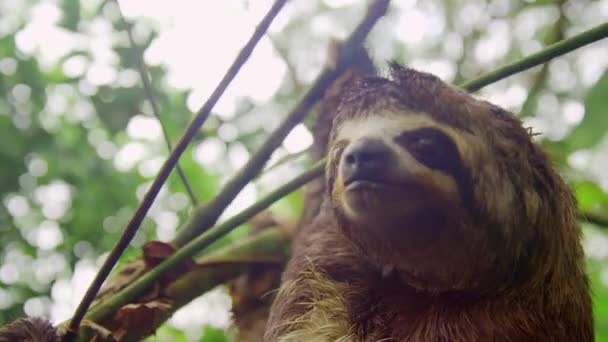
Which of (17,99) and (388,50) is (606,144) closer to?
(388,50)

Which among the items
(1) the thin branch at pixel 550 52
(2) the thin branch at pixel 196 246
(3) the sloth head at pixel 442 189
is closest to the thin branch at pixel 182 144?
(2) the thin branch at pixel 196 246

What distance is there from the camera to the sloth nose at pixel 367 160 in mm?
2701

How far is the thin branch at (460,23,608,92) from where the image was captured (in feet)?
9.73

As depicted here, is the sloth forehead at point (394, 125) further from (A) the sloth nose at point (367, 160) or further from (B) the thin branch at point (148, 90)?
(B) the thin branch at point (148, 90)

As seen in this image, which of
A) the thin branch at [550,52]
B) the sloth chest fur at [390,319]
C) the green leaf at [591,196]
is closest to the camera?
the thin branch at [550,52]

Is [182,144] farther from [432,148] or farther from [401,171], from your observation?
[432,148]

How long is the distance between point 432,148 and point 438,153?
0.04m

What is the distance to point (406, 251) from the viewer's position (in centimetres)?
303

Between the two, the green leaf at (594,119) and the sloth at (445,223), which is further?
the green leaf at (594,119)

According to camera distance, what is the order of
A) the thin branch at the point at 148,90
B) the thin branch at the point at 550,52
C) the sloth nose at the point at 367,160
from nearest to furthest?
the sloth nose at the point at 367,160, the thin branch at the point at 550,52, the thin branch at the point at 148,90

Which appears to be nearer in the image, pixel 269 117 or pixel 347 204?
pixel 347 204

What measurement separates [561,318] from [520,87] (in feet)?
10.3

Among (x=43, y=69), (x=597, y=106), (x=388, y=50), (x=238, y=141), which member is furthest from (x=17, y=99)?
(x=597, y=106)

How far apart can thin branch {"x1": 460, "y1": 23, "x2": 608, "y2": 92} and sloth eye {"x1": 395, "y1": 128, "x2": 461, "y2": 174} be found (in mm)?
481
